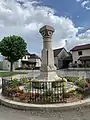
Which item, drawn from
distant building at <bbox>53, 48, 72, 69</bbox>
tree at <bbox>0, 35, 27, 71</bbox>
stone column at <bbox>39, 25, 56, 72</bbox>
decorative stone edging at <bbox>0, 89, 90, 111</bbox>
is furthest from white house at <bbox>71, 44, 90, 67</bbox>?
decorative stone edging at <bbox>0, 89, 90, 111</bbox>

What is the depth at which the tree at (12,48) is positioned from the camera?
45125 millimetres

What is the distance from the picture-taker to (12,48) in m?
45.5

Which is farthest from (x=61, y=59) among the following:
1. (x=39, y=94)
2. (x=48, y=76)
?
(x=39, y=94)

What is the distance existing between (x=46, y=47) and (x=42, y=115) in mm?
5771

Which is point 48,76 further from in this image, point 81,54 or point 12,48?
point 81,54

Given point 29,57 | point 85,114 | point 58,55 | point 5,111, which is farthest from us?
point 29,57

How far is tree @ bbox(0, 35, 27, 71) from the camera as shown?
45.1 meters

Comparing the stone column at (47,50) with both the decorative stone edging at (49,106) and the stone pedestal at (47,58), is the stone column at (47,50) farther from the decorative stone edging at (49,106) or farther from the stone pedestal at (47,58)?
the decorative stone edging at (49,106)

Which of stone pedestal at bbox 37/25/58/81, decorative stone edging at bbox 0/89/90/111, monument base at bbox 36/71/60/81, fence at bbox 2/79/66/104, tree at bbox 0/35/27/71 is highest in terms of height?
tree at bbox 0/35/27/71

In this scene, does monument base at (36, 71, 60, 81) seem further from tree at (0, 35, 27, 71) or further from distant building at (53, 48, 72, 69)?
distant building at (53, 48, 72, 69)

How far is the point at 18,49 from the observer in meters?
45.9

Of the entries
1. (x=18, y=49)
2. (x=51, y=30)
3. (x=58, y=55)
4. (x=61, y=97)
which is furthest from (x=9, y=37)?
(x=61, y=97)

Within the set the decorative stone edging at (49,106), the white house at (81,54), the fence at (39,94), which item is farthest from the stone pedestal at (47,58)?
the white house at (81,54)

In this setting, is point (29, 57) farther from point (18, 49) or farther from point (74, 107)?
point (74, 107)
